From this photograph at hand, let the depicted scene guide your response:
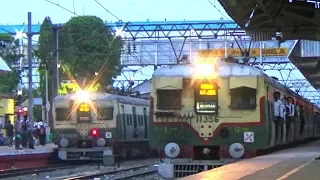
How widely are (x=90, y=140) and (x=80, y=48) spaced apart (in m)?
28.9

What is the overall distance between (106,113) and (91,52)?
2862cm

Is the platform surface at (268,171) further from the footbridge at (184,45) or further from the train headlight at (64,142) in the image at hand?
the footbridge at (184,45)

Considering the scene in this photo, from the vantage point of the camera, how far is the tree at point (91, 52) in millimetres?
52219

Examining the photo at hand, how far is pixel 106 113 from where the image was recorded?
24969 mm

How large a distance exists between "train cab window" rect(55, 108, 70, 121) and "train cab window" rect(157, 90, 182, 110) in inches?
380

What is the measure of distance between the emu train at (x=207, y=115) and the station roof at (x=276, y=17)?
21.9ft

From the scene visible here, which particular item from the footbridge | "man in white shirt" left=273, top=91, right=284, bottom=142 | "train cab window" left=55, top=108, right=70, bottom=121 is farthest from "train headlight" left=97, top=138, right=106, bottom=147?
the footbridge

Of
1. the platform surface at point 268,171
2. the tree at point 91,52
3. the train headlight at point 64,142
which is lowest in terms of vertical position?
the platform surface at point 268,171

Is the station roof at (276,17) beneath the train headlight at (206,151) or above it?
above

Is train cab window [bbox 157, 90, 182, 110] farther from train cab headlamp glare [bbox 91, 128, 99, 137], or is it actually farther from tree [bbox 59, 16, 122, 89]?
tree [bbox 59, 16, 122, 89]

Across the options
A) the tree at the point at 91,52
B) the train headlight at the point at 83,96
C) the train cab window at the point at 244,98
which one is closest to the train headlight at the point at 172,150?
the train cab window at the point at 244,98

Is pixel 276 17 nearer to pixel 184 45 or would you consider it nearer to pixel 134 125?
pixel 134 125

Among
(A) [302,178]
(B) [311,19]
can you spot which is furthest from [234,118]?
(B) [311,19]

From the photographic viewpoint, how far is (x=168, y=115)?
15.5 m
